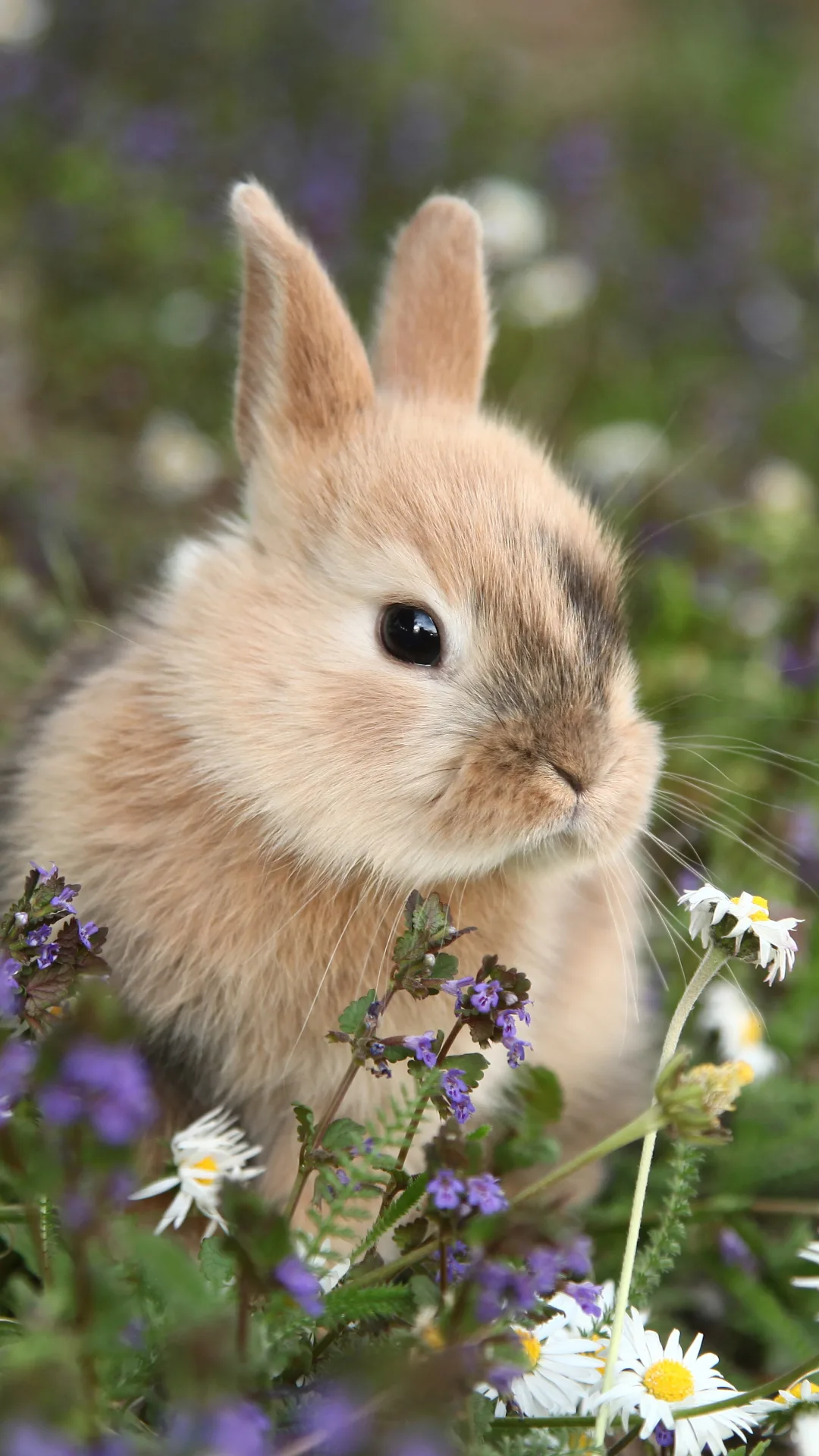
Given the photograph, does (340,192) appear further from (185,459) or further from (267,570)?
(267,570)

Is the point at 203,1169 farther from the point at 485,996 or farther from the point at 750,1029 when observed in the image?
the point at 750,1029

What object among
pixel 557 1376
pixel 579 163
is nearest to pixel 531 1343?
pixel 557 1376

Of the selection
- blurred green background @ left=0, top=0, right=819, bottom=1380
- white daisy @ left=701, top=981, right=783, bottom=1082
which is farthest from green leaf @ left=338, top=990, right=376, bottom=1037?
white daisy @ left=701, top=981, right=783, bottom=1082

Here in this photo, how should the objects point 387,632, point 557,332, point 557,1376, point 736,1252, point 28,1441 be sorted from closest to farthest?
point 28,1441 → point 557,1376 → point 387,632 → point 736,1252 → point 557,332

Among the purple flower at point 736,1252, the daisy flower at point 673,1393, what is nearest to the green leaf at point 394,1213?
the daisy flower at point 673,1393

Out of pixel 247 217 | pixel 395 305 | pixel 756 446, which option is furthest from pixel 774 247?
pixel 247 217

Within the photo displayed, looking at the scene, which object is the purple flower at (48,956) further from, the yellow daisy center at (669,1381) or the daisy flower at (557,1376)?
the yellow daisy center at (669,1381)
